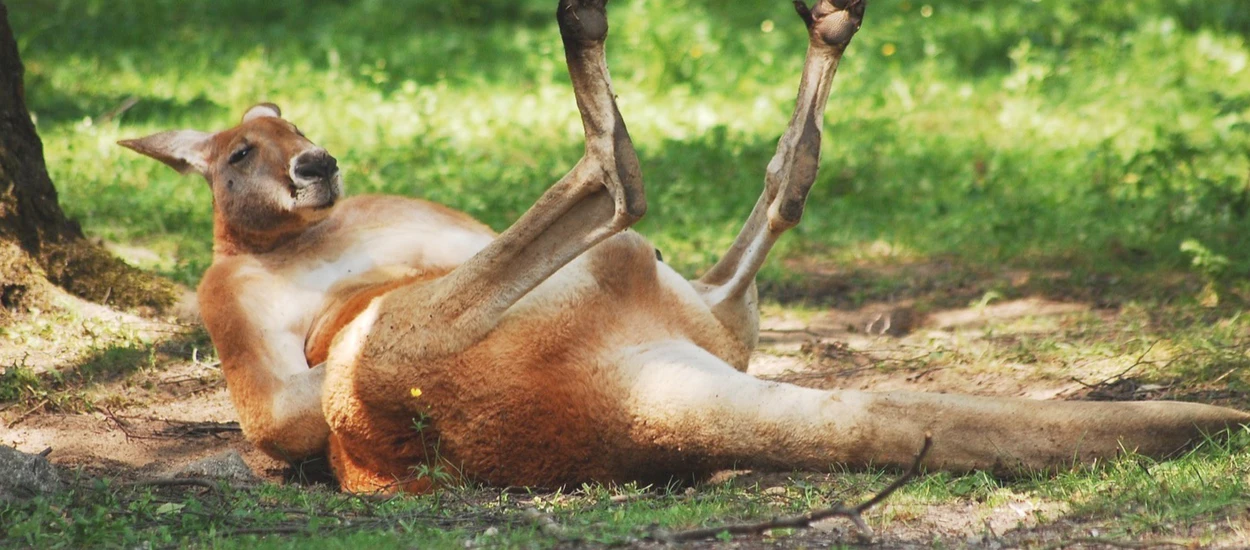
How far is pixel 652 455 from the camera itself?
12.2 ft

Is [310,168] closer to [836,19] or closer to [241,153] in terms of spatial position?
[241,153]

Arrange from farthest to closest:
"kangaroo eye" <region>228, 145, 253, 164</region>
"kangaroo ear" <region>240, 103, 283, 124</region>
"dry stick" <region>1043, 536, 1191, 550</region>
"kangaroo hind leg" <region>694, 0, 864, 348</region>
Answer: "kangaroo ear" <region>240, 103, 283, 124</region> < "kangaroo eye" <region>228, 145, 253, 164</region> < "kangaroo hind leg" <region>694, 0, 864, 348</region> < "dry stick" <region>1043, 536, 1191, 550</region>

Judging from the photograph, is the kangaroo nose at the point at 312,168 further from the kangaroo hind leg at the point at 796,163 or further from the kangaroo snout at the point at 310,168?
the kangaroo hind leg at the point at 796,163

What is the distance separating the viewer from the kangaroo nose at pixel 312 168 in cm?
454

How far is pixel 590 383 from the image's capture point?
3.72 m

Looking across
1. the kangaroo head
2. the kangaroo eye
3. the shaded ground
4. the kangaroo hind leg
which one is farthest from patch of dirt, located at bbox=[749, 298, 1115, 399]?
the kangaroo eye

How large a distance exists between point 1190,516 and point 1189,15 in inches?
274

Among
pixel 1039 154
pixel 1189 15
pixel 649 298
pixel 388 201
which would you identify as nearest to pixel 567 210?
pixel 649 298

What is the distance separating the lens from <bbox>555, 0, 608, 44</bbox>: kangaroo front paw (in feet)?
12.0

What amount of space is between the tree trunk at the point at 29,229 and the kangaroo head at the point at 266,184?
915 mm

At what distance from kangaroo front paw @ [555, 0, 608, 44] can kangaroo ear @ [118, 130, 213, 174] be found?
1.68 m

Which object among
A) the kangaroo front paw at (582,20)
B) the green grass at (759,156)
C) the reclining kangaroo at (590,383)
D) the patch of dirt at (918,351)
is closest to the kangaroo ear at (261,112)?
the reclining kangaroo at (590,383)

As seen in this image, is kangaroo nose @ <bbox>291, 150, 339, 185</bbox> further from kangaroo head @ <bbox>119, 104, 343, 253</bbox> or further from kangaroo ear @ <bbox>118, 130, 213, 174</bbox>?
kangaroo ear @ <bbox>118, 130, 213, 174</bbox>

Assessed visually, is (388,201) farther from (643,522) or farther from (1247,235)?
(1247,235)
